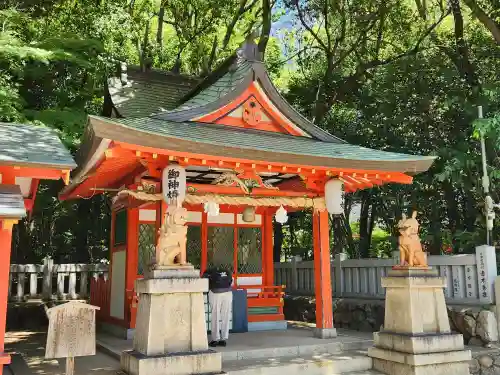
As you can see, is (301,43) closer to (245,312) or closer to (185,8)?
(185,8)

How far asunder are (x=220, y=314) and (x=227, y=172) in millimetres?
2694

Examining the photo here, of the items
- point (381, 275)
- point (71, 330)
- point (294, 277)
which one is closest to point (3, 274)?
point (71, 330)

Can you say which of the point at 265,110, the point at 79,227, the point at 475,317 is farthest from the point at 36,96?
the point at 475,317

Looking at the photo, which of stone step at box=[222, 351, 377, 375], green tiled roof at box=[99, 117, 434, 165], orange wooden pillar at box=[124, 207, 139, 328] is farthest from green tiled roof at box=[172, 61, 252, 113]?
stone step at box=[222, 351, 377, 375]

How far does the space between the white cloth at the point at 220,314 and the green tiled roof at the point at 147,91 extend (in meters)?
5.02

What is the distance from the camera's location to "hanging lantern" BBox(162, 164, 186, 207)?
7520 millimetres

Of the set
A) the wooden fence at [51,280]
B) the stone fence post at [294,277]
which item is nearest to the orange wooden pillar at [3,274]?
the wooden fence at [51,280]

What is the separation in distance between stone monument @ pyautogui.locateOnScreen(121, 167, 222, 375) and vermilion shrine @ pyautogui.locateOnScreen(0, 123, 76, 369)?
5.49 ft

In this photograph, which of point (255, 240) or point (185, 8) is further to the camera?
point (185, 8)

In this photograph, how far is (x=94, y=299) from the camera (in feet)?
40.9

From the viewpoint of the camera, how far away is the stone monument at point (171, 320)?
20.3 feet

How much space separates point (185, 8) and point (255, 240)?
395 inches

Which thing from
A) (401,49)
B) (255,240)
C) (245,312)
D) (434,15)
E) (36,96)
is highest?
(434,15)

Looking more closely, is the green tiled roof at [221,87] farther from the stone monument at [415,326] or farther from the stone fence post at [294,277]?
the stone fence post at [294,277]
